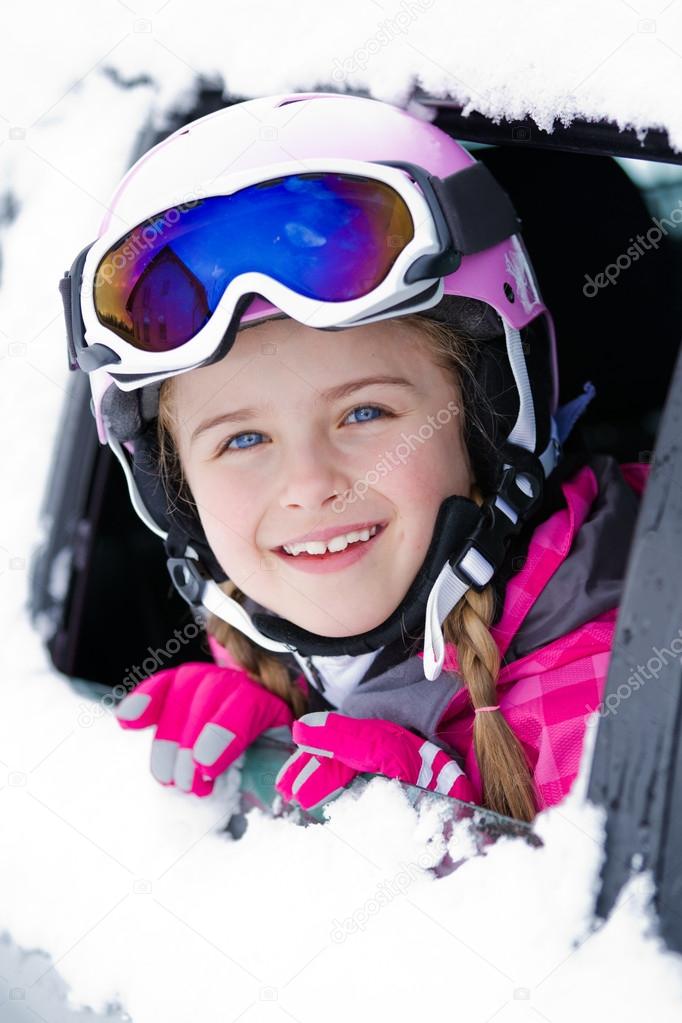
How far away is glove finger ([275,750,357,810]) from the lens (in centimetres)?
126

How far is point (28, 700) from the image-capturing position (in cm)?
178

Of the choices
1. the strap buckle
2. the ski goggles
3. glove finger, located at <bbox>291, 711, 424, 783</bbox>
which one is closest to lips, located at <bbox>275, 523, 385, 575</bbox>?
the strap buckle

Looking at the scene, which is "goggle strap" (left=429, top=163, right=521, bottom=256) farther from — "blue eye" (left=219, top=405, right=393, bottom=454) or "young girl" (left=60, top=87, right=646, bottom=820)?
"blue eye" (left=219, top=405, right=393, bottom=454)

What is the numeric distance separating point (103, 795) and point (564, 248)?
3.95ft

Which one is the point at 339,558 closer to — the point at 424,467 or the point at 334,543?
the point at 334,543

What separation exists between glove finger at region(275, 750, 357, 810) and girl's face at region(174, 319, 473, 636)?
26 centimetres

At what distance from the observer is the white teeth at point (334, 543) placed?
1501mm

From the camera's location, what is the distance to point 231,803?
145 cm

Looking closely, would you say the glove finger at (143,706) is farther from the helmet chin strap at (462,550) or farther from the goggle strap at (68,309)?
the goggle strap at (68,309)

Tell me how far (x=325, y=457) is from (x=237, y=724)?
457mm

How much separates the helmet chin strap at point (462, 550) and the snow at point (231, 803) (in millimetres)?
259

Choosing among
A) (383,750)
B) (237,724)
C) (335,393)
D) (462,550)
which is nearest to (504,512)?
(462,550)

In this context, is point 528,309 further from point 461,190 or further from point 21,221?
point 21,221

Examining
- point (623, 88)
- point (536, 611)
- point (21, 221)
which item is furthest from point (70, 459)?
point (623, 88)
